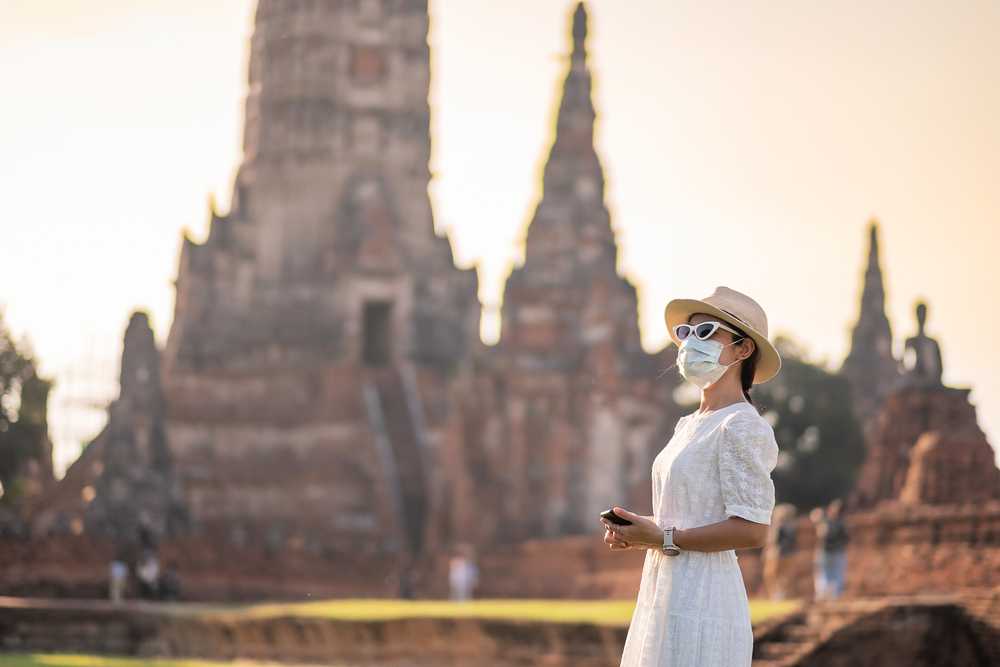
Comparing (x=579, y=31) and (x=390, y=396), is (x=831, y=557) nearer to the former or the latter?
(x=390, y=396)

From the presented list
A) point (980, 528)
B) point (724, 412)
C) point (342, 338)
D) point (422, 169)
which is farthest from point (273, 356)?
point (724, 412)

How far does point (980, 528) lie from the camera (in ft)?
55.2

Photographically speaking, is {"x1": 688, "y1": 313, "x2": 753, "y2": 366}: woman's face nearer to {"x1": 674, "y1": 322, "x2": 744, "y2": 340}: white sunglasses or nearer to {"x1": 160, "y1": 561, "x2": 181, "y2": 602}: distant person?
{"x1": 674, "y1": 322, "x2": 744, "y2": 340}: white sunglasses

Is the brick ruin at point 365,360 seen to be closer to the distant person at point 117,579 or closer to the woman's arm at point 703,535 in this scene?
the distant person at point 117,579

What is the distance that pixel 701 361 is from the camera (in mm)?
5402

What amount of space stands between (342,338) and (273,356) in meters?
1.96

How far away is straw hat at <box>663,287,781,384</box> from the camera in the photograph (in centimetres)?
542

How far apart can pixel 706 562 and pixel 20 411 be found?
2854 centimetres

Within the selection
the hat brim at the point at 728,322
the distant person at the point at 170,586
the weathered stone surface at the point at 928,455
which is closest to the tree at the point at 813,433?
the distant person at the point at 170,586

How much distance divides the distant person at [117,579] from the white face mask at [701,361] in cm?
2371

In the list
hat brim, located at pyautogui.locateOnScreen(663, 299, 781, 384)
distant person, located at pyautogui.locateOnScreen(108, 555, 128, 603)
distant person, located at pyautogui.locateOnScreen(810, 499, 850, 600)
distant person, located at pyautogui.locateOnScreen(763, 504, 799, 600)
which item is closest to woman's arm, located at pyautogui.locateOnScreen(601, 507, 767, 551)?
hat brim, located at pyautogui.locateOnScreen(663, 299, 781, 384)

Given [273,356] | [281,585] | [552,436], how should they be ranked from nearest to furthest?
[281,585] < [552,436] < [273,356]

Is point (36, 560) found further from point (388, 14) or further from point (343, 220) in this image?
point (388, 14)

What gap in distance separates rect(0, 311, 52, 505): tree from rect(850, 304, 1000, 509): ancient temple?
55.1 ft
